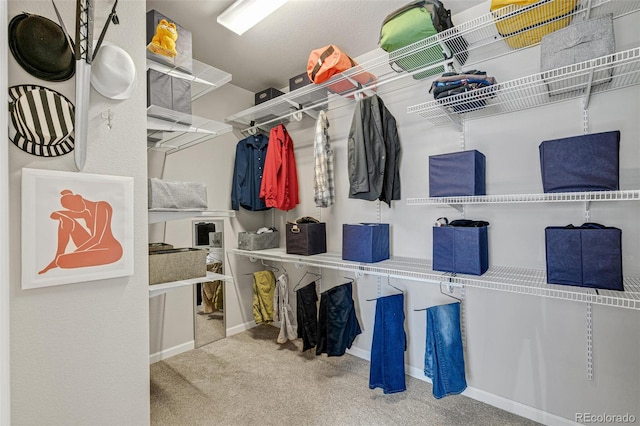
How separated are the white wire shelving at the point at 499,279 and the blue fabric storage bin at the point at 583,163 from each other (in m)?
0.48

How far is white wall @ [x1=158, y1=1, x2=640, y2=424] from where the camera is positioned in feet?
5.10

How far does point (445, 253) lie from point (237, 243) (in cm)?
215

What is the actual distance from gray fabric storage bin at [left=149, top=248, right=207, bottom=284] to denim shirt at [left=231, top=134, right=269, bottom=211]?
1.18 metres

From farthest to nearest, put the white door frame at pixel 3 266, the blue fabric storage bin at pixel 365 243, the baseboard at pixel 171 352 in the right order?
the baseboard at pixel 171 352 → the blue fabric storage bin at pixel 365 243 → the white door frame at pixel 3 266

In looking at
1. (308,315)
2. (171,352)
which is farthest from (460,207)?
(171,352)

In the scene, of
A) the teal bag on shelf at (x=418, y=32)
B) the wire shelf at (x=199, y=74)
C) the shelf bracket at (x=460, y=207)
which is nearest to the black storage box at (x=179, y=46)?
the wire shelf at (x=199, y=74)

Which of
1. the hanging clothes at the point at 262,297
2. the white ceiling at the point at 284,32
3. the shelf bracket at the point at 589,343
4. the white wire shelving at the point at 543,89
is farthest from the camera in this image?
the hanging clothes at the point at 262,297

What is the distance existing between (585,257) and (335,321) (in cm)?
167

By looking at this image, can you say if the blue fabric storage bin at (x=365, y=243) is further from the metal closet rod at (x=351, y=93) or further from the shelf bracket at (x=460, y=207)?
the metal closet rod at (x=351, y=93)

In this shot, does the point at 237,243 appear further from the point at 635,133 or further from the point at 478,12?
the point at 635,133

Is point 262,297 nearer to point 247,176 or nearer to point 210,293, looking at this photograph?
point 210,293

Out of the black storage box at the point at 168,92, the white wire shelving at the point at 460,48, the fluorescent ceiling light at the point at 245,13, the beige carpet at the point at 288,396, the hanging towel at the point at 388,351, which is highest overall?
the fluorescent ceiling light at the point at 245,13

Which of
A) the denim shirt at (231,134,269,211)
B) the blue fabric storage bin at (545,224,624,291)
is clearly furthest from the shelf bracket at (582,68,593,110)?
the denim shirt at (231,134,269,211)

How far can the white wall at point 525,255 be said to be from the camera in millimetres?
1554
